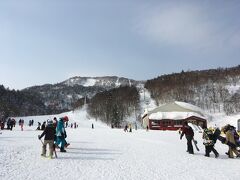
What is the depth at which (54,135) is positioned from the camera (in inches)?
592

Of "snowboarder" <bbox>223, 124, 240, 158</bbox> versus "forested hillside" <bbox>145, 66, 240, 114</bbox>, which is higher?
"forested hillside" <bbox>145, 66, 240, 114</bbox>

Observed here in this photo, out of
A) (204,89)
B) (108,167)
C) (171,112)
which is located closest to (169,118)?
(171,112)

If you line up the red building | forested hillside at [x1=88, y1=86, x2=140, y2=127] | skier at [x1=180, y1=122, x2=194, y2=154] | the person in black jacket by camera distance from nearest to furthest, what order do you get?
the person in black jacket, skier at [x1=180, y1=122, x2=194, y2=154], the red building, forested hillside at [x1=88, y1=86, x2=140, y2=127]

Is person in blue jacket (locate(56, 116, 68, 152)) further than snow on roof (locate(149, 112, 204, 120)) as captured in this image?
No

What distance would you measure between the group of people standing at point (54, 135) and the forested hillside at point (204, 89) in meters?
124

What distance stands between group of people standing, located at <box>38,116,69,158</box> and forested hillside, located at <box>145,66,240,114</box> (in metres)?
124

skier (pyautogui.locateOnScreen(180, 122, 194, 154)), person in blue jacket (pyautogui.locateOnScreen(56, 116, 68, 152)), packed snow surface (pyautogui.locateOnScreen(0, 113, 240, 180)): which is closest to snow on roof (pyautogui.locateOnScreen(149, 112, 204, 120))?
skier (pyautogui.locateOnScreen(180, 122, 194, 154))

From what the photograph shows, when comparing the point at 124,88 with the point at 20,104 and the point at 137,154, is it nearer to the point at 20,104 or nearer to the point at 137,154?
the point at 20,104

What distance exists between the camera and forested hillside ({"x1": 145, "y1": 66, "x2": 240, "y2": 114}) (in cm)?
14325

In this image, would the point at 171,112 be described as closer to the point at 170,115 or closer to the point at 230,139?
the point at 170,115

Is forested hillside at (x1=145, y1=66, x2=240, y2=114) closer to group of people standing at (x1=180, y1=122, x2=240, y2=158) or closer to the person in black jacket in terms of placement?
group of people standing at (x1=180, y1=122, x2=240, y2=158)

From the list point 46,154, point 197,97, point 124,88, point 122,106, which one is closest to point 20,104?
point 124,88

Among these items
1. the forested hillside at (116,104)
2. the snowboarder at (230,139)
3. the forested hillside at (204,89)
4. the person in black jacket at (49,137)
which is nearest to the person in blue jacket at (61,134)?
the person in black jacket at (49,137)

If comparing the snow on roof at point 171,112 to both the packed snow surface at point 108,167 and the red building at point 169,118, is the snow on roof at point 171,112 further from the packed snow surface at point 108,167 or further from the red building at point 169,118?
the packed snow surface at point 108,167
